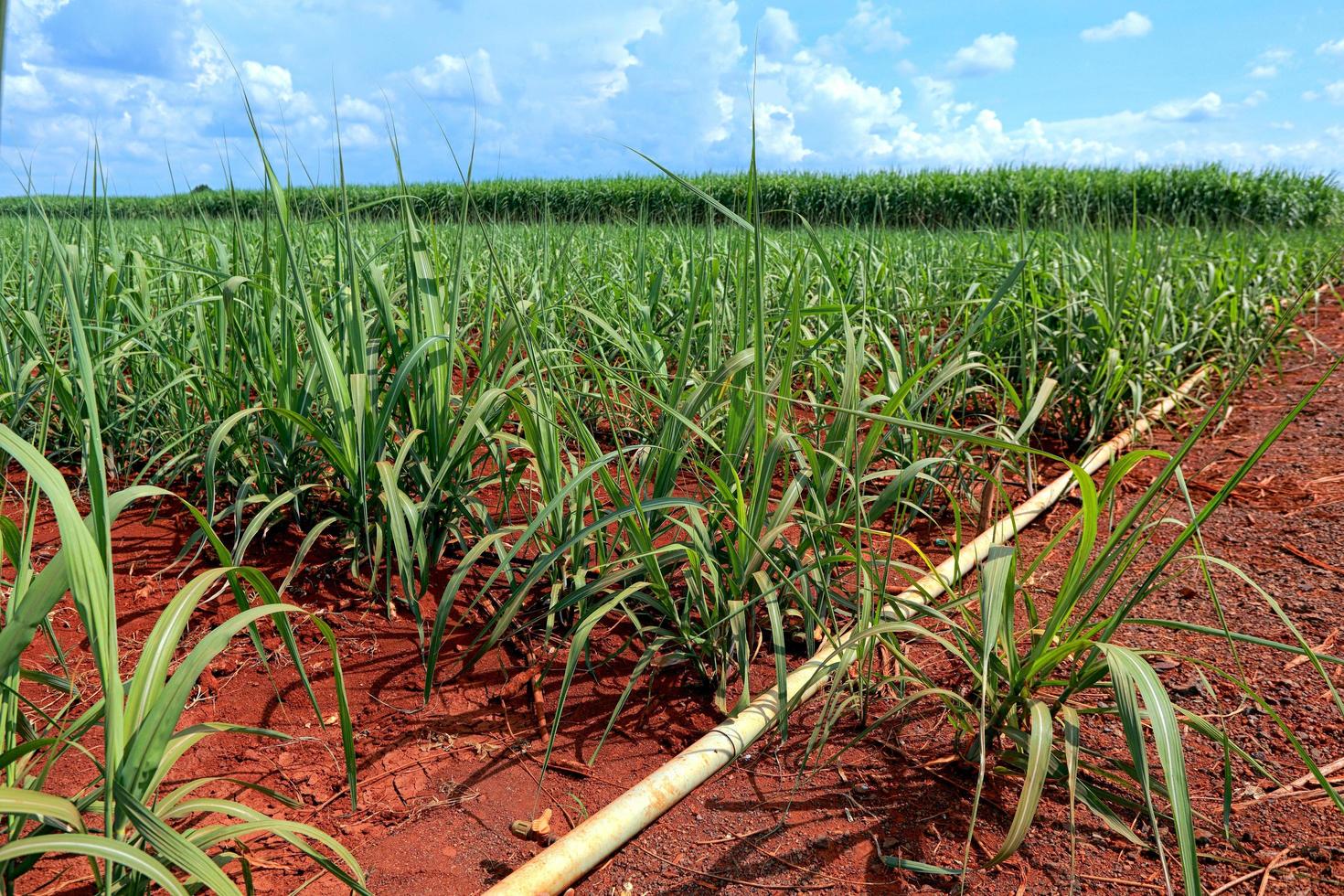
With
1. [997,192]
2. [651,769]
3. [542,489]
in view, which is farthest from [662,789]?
[997,192]

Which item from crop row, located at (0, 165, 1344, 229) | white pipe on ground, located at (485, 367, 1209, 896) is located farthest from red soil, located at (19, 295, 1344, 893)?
crop row, located at (0, 165, 1344, 229)

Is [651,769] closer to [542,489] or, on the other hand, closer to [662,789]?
[662,789]

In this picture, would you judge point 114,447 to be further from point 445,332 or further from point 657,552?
point 657,552

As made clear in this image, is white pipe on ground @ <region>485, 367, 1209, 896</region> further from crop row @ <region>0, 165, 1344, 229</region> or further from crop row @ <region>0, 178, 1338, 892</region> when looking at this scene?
crop row @ <region>0, 165, 1344, 229</region>

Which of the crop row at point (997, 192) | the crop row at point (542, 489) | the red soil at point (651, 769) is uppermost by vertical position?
the crop row at point (997, 192)

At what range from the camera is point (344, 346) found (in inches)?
76.5

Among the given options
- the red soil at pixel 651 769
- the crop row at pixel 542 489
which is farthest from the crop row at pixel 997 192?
the red soil at pixel 651 769

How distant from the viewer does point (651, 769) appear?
1.38 m

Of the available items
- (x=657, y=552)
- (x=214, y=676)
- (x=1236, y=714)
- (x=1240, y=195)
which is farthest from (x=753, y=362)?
(x=1240, y=195)

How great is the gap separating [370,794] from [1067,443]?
8.48 ft

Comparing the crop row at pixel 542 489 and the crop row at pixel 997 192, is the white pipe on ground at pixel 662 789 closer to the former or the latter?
the crop row at pixel 542 489

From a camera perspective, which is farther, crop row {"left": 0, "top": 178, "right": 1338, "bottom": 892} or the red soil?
the red soil

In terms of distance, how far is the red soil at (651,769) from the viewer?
3.82 ft

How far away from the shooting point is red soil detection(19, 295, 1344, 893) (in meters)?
1.17
